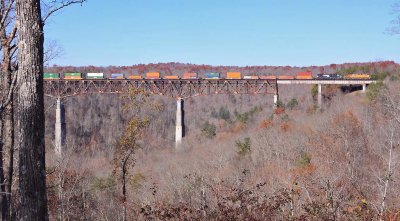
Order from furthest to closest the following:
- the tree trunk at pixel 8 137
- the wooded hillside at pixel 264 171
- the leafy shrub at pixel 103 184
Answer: the leafy shrub at pixel 103 184 < the tree trunk at pixel 8 137 < the wooded hillside at pixel 264 171

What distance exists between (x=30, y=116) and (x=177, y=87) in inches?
1674

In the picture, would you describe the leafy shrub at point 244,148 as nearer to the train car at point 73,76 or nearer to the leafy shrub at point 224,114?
the train car at point 73,76

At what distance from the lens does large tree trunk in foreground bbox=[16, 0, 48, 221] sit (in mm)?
4715

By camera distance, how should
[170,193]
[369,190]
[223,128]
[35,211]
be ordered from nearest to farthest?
1. [35,211]
2. [369,190]
3. [170,193]
4. [223,128]

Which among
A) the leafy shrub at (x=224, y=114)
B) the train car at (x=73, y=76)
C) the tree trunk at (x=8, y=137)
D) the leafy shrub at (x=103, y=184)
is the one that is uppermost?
the train car at (x=73, y=76)

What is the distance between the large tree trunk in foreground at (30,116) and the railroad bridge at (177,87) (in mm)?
38945

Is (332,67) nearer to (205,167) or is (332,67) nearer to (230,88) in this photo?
(230,88)

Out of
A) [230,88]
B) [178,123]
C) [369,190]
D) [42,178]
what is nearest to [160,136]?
[178,123]

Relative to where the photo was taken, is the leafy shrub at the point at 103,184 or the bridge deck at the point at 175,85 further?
the bridge deck at the point at 175,85

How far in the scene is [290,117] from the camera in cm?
4138

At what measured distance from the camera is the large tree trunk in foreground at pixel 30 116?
15.5ft

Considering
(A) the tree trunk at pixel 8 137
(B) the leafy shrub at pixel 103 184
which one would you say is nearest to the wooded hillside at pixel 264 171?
(B) the leafy shrub at pixel 103 184

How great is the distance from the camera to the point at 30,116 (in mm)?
4777

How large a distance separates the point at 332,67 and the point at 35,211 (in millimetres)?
87264
